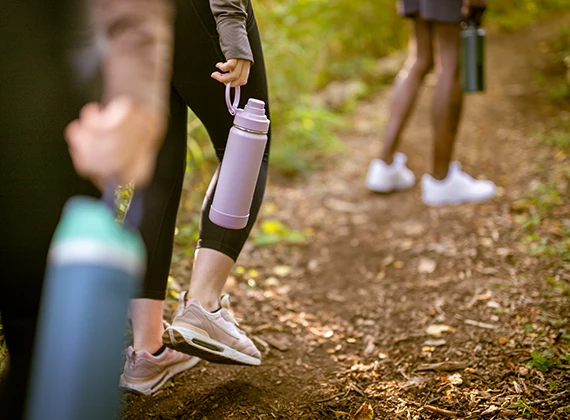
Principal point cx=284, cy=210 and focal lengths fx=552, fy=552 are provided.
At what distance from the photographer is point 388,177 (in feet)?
12.2

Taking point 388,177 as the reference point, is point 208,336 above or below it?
above

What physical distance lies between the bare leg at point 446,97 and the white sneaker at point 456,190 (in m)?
0.05

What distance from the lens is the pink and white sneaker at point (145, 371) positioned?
1716 mm

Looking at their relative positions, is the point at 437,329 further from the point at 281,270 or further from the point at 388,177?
the point at 388,177

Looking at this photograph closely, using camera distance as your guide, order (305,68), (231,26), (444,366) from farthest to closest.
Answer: (305,68) < (444,366) < (231,26)

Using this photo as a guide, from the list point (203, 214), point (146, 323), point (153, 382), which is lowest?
point (153, 382)

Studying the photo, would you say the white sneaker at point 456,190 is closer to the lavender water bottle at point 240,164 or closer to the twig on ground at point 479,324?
the twig on ground at point 479,324

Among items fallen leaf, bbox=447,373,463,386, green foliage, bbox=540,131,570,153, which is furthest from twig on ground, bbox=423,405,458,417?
green foliage, bbox=540,131,570,153

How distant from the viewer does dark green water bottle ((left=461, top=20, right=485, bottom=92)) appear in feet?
10.4

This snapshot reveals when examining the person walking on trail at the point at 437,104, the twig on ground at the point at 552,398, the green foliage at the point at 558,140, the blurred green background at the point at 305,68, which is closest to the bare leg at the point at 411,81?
the person walking on trail at the point at 437,104

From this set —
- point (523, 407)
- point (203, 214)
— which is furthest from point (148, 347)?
point (523, 407)

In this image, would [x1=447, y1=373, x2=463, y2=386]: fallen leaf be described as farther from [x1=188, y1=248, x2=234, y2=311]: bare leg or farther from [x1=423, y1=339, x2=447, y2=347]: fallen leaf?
[x1=188, y1=248, x2=234, y2=311]: bare leg

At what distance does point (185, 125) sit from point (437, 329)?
1248 millimetres

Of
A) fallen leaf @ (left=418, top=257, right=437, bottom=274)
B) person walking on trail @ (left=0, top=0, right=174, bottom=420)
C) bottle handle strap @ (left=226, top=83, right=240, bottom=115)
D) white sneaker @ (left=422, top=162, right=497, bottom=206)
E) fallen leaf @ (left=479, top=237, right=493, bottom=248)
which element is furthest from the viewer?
white sneaker @ (left=422, top=162, right=497, bottom=206)
